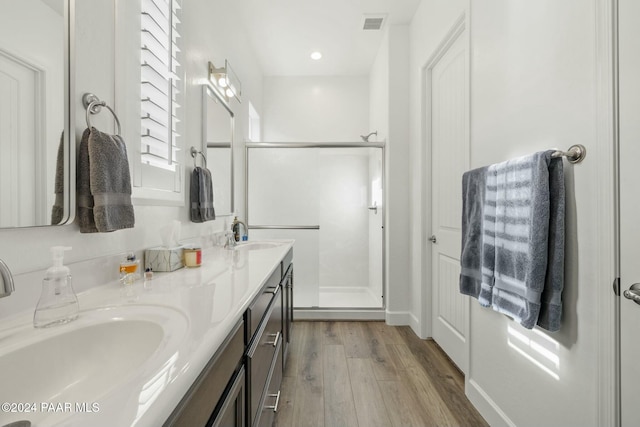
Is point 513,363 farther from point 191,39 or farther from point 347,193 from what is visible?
point 347,193

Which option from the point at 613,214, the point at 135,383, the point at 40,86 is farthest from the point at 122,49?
the point at 613,214

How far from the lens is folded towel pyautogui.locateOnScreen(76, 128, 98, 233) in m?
0.84

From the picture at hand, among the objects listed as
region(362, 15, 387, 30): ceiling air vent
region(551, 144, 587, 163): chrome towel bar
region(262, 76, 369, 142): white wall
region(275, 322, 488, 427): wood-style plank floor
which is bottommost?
region(275, 322, 488, 427): wood-style plank floor

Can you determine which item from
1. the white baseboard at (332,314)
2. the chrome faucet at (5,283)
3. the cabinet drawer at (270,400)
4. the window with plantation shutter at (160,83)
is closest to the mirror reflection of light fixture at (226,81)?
the window with plantation shutter at (160,83)

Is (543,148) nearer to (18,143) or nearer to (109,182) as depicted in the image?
(109,182)

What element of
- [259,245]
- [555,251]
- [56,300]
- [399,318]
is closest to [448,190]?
[555,251]

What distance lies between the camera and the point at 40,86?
2.43 ft

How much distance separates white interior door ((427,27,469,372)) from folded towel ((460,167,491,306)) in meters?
0.34

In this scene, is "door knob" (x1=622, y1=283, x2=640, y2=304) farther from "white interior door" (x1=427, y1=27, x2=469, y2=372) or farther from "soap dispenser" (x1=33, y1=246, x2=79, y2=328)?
"soap dispenser" (x1=33, y1=246, x2=79, y2=328)

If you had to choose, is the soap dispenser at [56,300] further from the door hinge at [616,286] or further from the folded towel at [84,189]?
the door hinge at [616,286]

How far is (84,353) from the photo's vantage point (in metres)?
0.62

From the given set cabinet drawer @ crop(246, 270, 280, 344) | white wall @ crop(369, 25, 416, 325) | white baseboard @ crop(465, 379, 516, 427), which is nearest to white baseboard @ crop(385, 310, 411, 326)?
white wall @ crop(369, 25, 416, 325)

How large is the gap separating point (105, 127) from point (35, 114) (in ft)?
0.84

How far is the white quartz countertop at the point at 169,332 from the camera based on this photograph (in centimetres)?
36
